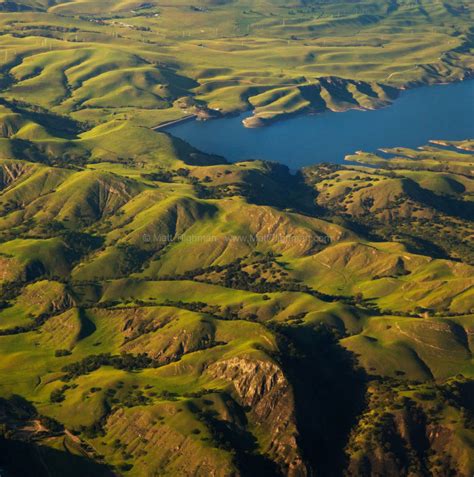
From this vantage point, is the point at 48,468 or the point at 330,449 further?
the point at 330,449

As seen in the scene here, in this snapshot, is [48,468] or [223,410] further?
[223,410]

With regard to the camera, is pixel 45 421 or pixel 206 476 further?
pixel 45 421

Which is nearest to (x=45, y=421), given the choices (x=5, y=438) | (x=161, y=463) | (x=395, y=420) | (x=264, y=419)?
(x=5, y=438)

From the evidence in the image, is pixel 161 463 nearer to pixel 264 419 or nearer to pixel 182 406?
pixel 182 406

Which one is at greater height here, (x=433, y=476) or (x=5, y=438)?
(x=5, y=438)

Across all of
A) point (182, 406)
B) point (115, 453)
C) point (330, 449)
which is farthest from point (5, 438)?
point (330, 449)

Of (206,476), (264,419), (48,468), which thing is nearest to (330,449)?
(264,419)

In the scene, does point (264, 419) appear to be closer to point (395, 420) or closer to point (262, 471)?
point (262, 471)
